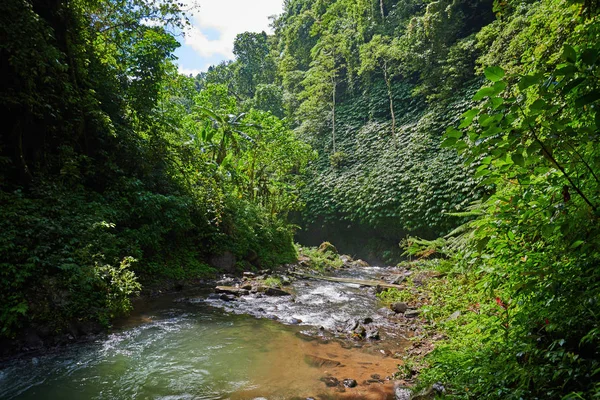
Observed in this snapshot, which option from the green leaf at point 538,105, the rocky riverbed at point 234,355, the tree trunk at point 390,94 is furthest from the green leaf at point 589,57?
the tree trunk at point 390,94

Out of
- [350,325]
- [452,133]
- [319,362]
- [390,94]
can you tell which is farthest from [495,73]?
[390,94]

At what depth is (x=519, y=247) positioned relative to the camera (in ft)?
9.57

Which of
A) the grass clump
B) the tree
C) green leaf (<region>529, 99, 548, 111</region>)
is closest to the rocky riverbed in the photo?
green leaf (<region>529, 99, 548, 111</region>)

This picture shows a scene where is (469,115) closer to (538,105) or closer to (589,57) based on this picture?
(538,105)

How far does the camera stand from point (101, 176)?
8477 millimetres

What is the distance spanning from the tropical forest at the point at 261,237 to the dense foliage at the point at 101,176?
5 centimetres

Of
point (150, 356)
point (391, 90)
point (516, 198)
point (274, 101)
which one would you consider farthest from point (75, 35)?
point (274, 101)

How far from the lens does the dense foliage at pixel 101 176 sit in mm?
5211

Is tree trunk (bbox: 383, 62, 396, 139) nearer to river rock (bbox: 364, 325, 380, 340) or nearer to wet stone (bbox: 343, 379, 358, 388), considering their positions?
river rock (bbox: 364, 325, 380, 340)

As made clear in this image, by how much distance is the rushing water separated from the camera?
3.66 metres

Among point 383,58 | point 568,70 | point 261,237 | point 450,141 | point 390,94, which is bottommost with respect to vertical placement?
point 261,237

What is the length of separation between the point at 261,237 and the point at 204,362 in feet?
30.4

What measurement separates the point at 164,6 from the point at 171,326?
9.88m

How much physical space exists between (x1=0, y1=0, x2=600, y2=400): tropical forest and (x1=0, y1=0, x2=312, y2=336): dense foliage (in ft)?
0.16
